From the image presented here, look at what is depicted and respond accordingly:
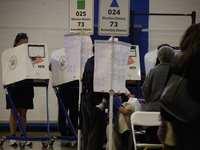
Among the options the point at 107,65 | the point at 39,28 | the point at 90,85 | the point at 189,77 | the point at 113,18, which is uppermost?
the point at 113,18

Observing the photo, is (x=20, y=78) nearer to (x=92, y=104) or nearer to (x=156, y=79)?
(x=92, y=104)

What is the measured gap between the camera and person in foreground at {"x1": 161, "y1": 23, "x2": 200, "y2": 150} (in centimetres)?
269

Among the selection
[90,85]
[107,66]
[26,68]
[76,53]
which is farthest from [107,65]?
[26,68]

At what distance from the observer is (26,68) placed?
6.35 meters

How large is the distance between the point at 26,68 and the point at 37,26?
2720mm

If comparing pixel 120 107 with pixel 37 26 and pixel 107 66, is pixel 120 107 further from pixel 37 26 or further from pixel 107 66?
pixel 37 26

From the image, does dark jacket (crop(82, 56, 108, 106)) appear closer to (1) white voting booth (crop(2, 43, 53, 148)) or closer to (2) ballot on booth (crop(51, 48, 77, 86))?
(1) white voting booth (crop(2, 43, 53, 148))

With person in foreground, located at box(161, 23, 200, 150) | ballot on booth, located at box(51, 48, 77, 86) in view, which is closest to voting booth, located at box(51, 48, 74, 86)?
ballot on booth, located at box(51, 48, 77, 86)

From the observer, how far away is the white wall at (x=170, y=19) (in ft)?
29.7

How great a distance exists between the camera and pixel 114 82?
4.97 m

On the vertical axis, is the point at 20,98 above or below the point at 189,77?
below

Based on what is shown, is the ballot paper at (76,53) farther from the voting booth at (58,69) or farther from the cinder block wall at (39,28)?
the cinder block wall at (39,28)

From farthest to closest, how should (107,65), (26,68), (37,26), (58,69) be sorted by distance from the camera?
(37,26)
(58,69)
(26,68)
(107,65)

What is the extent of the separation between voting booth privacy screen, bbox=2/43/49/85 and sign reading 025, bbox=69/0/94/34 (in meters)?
1.13
